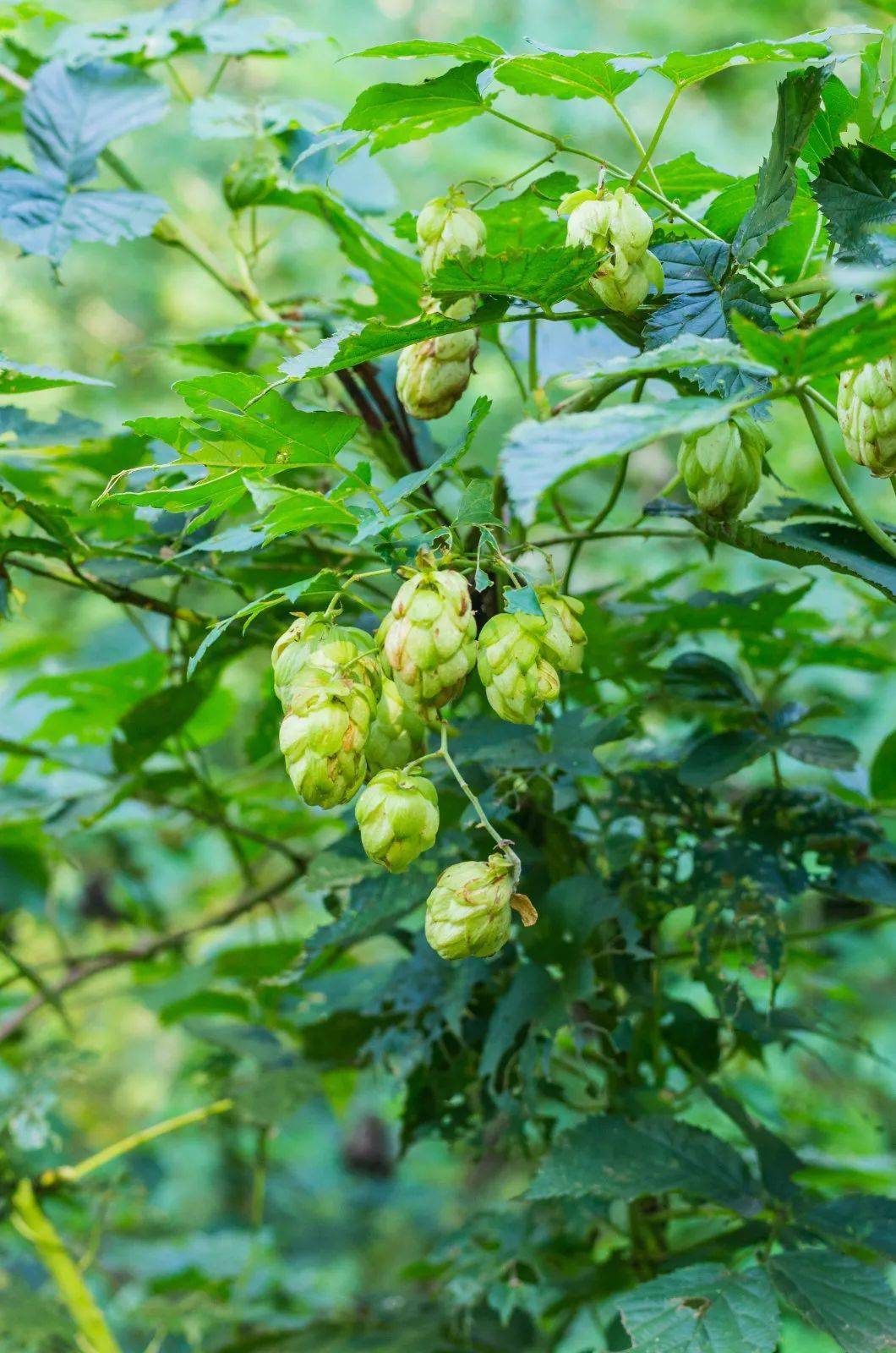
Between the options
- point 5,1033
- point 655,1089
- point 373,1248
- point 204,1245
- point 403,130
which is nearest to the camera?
point 403,130

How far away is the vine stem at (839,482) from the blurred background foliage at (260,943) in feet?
0.84

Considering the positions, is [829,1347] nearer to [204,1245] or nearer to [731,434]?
[204,1245]

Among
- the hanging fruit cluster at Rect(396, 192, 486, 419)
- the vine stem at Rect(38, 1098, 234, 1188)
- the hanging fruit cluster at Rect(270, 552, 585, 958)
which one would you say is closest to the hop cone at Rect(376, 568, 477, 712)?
the hanging fruit cluster at Rect(270, 552, 585, 958)

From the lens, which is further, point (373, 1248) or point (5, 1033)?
point (373, 1248)

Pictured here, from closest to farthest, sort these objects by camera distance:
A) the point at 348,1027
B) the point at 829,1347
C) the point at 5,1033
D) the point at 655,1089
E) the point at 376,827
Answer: the point at 376,827 → the point at 655,1089 → the point at 348,1027 → the point at 5,1033 → the point at 829,1347

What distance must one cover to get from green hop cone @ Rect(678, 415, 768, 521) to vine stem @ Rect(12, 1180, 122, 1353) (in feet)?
2.32

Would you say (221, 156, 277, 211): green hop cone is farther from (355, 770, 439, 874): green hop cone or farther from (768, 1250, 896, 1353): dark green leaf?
(768, 1250, 896, 1353): dark green leaf

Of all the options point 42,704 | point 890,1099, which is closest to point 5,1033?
point 42,704

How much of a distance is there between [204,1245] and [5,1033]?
0.68 meters

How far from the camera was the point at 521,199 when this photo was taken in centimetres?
55

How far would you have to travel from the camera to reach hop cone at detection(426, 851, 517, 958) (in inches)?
15.4

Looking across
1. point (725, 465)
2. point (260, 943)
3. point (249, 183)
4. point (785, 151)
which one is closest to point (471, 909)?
point (725, 465)

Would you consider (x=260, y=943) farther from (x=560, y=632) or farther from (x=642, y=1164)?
(x=560, y=632)

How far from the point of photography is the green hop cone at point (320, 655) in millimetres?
394
